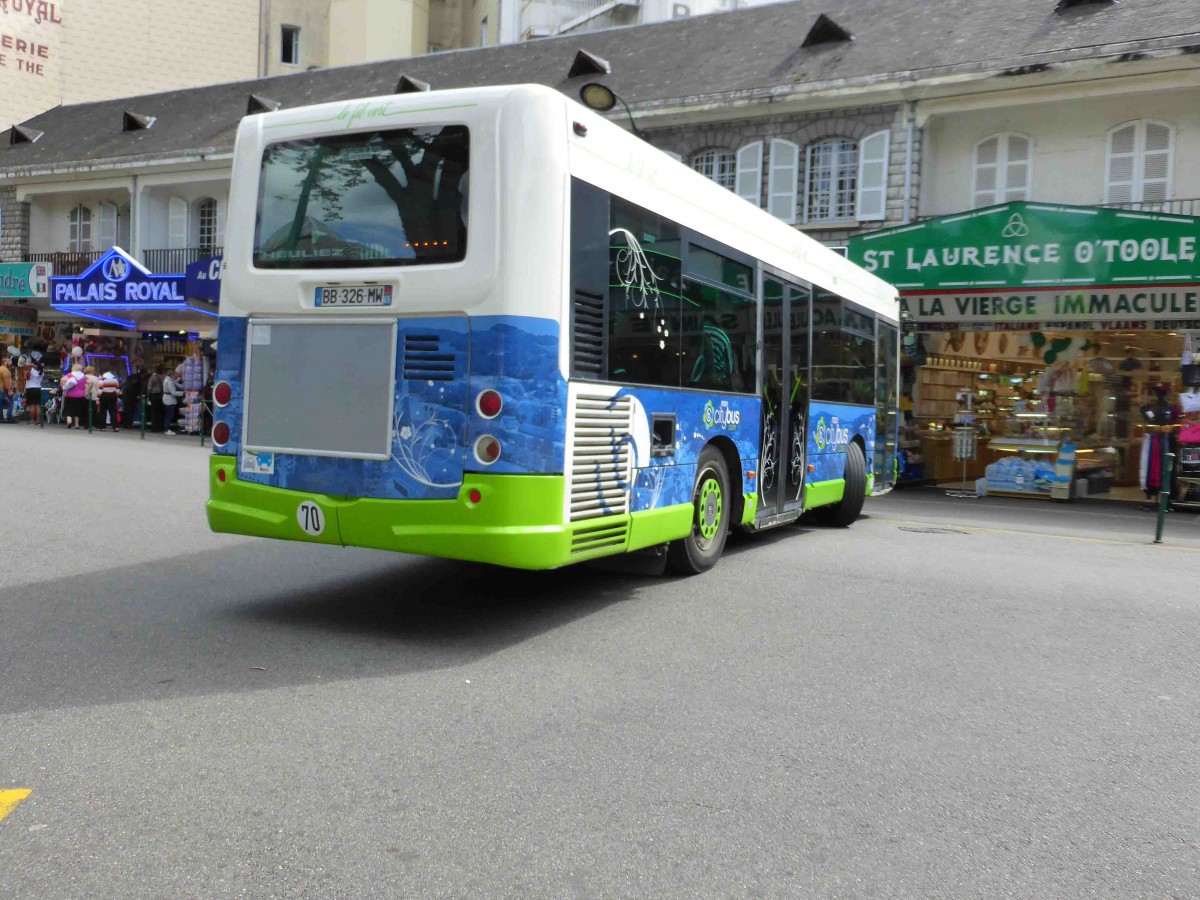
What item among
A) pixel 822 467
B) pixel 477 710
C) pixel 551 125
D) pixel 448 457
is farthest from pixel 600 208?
pixel 822 467

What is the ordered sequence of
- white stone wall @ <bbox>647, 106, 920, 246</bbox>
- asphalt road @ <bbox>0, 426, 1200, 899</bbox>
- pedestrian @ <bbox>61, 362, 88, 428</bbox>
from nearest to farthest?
asphalt road @ <bbox>0, 426, 1200, 899</bbox>, white stone wall @ <bbox>647, 106, 920, 246</bbox>, pedestrian @ <bbox>61, 362, 88, 428</bbox>

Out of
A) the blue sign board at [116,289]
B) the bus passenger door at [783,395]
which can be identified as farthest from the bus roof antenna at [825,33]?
the bus passenger door at [783,395]

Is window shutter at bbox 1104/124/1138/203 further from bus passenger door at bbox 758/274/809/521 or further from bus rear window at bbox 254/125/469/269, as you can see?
bus rear window at bbox 254/125/469/269

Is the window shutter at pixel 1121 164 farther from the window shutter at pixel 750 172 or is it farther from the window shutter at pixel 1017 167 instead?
the window shutter at pixel 750 172

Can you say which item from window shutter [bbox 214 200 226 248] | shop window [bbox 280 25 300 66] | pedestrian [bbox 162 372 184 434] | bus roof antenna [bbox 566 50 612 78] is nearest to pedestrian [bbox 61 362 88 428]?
pedestrian [bbox 162 372 184 434]

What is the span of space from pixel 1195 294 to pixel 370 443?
46.4 ft

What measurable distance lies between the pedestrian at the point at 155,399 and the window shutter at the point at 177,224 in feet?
29.4

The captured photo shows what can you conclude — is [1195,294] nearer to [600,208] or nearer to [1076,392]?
[1076,392]

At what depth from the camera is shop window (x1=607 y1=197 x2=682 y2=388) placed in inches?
275

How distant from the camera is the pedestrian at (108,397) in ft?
94.8

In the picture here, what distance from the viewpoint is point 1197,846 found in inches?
150

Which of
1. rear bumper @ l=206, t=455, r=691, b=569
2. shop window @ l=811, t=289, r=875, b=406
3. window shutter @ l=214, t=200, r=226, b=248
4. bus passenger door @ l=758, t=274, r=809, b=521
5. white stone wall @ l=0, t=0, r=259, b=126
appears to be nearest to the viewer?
rear bumper @ l=206, t=455, r=691, b=569

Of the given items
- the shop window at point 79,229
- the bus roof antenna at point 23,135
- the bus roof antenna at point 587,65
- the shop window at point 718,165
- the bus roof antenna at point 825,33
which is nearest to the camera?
the bus roof antenna at point 825,33

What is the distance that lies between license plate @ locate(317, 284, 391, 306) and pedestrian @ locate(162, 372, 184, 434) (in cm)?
2349
